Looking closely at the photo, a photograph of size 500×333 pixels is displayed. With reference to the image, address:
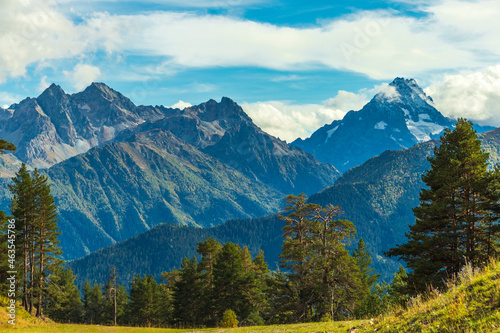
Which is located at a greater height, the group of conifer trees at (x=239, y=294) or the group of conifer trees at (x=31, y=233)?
the group of conifer trees at (x=31, y=233)

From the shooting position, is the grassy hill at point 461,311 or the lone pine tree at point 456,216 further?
the lone pine tree at point 456,216

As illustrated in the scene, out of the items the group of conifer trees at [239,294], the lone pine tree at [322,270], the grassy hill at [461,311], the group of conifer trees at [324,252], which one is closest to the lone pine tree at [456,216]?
the group of conifer trees at [324,252]

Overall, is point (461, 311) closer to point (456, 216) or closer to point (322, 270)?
point (456, 216)

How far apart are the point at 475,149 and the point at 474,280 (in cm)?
2319

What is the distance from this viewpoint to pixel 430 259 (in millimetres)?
34906

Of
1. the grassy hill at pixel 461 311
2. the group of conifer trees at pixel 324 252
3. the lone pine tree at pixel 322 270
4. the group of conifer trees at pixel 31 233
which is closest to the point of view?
the grassy hill at pixel 461 311

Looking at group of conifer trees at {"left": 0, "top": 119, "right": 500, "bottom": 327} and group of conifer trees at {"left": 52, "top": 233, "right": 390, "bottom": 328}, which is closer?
group of conifer trees at {"left": 0, "top": 119, "right": 500, "bottom": 327}

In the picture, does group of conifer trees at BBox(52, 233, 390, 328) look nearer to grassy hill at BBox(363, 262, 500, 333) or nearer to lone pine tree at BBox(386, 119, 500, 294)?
lone pine tree at BBox(386, 119, 500, 294)

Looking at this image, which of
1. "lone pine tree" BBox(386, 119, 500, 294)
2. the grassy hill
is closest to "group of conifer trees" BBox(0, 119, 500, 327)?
"lone pine tree" BBox(386, 119, 500, 294)

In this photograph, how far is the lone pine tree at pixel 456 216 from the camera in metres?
33.1

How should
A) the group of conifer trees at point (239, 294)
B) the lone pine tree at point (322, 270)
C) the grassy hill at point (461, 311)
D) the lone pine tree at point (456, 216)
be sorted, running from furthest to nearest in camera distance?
the group of conifer trees at point (239, 294) < the lone pine tree at point (322, 270) < the lone pine tree at point (456, 216) < the grassy hill at point (461, 311)

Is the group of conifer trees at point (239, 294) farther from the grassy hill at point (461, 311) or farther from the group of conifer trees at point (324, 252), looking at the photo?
the grassy hill at point (461, 311)

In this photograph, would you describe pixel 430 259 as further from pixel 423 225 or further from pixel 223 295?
pixel 223 295

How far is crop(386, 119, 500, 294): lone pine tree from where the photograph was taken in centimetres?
3306
